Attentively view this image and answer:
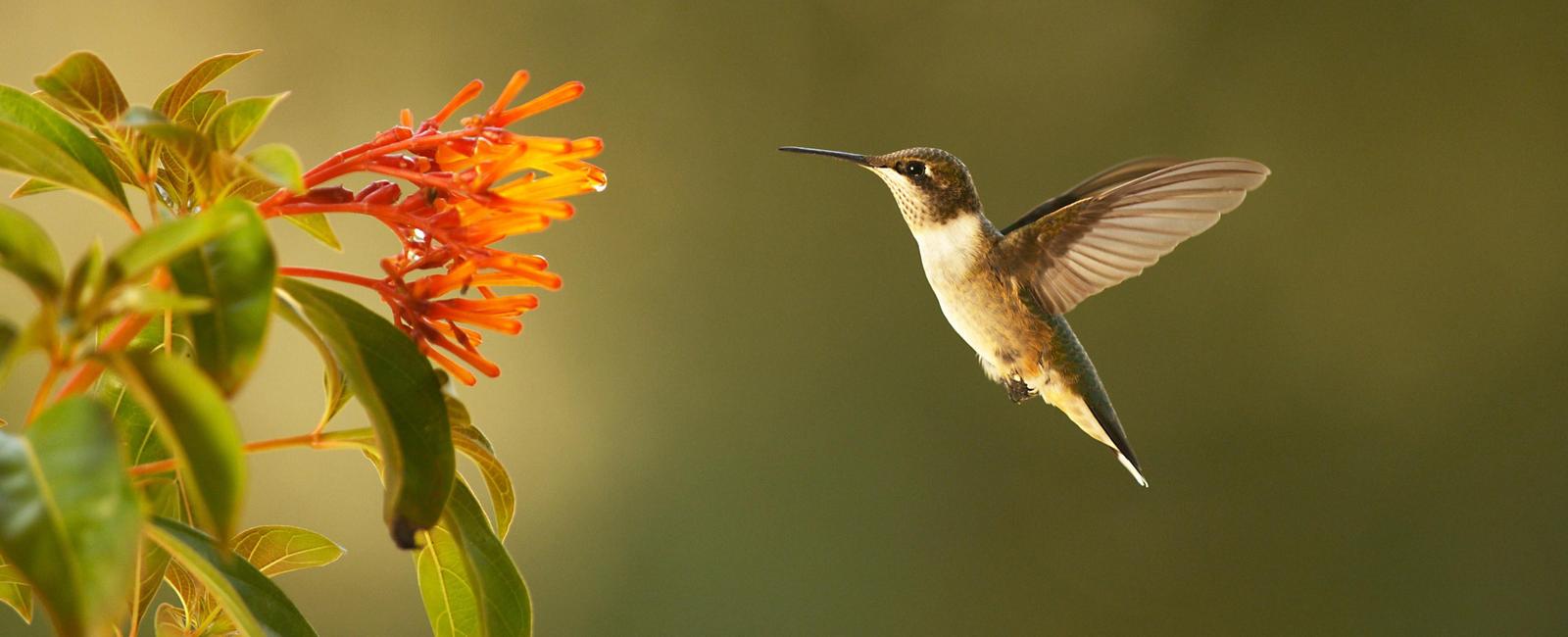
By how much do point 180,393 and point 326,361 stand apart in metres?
0.19

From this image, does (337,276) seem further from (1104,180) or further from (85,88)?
(1104,180)

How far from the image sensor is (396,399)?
504 millimetres

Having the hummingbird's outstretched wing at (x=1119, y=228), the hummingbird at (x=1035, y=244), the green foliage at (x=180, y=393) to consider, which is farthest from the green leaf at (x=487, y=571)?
the hummingbird's outstretched wing at (x=1119, y=228)

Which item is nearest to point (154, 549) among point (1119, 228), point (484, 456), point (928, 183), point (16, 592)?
point (16, 592)

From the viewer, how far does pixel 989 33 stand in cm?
318

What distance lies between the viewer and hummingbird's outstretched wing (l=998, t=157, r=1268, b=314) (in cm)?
111

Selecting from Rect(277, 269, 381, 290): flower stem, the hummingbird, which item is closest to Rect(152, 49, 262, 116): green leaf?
Rect(277, 269, 381, 290): flower stem

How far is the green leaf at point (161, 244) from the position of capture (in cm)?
38

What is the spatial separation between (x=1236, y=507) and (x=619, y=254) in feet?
5.13

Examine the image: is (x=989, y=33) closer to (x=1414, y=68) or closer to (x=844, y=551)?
(x=1414, y=68)

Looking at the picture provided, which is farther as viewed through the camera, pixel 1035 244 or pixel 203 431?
pixel 1035 244

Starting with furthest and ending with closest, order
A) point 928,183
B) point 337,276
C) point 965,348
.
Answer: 1. point 965,348
2. point 928,183
3. point 337,276

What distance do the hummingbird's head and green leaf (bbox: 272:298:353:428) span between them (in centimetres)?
64

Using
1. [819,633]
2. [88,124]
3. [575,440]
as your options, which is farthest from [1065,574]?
[88,124]
